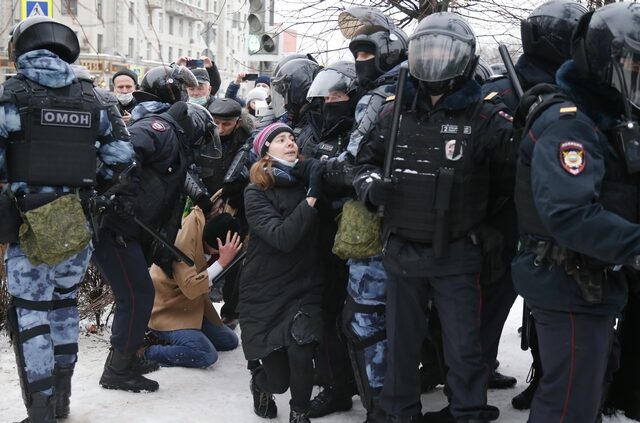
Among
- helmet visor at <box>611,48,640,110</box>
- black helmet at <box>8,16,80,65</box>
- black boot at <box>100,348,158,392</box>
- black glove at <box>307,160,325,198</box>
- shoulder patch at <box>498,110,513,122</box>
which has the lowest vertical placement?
black boot at <box>100,348,158,392</box>

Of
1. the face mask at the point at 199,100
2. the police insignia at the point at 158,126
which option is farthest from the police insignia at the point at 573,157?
the face mask at the point at 199,100

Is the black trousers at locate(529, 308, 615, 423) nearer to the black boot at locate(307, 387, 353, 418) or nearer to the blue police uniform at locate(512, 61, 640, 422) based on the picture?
the blue police uniform at locate(512, 61, 640, 422)

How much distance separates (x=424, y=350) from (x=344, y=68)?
180 centimetres

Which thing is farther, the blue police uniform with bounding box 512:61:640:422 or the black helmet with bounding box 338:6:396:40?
the black helmet with bounding box 338:6:396:40

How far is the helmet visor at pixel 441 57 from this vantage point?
3.77 metres

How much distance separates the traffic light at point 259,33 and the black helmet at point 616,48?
214 inches

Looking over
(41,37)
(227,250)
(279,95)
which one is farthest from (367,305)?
(41,37)

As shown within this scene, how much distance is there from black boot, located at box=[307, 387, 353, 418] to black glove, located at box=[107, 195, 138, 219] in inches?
62.8

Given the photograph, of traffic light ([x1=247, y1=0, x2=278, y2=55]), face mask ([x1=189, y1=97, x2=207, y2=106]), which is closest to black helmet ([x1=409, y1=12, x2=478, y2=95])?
face mask ([x1=189, y1=97, x2=207, y2=106])

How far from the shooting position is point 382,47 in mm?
4664

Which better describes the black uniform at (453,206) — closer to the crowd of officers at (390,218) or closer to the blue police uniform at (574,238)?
the crowd of officers at (390,218)

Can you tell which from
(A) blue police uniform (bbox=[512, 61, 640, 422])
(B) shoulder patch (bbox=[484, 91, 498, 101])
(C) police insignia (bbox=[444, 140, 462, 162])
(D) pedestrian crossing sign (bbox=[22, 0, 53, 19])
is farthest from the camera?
(D) pedestrian crossing sign (bbox=[22, 0, 53, 19])

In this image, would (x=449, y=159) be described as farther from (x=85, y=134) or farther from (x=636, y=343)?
(x=85, y=134)

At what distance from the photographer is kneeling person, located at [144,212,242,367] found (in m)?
5.44
